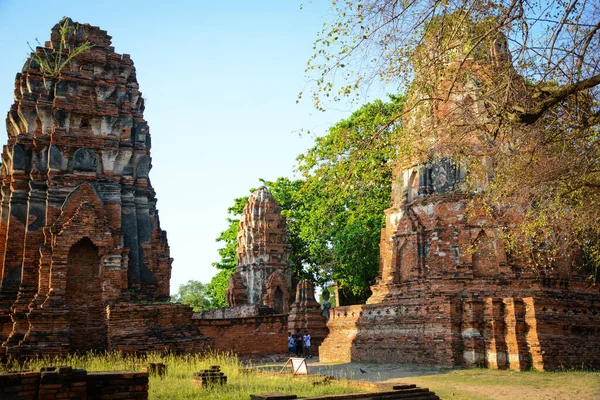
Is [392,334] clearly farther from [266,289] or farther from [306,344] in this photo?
[266,289]

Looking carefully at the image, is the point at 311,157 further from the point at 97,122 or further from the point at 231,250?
the point at 231,250

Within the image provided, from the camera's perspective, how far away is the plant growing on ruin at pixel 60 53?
55.0ft

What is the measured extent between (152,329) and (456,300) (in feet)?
25.2

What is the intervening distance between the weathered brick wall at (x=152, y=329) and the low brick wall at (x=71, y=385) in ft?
21.9

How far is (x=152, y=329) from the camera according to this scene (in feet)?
47.2

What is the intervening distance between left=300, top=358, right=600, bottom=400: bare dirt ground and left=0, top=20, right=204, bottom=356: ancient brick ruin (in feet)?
16.1

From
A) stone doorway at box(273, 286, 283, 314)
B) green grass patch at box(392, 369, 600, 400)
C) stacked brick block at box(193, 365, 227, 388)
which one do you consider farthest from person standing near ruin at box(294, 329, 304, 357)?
stacked brick block at box(193, 365, 227, 388)

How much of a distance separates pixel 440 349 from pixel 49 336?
945 centimetres

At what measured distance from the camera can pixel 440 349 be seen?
604 inches

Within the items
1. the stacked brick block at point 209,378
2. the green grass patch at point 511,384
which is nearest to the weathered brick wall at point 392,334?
the green grass patch at point 511,384

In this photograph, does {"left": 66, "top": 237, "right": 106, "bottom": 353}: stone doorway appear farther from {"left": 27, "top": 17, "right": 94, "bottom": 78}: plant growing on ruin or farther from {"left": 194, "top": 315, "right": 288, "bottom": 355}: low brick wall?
{"left": 27, "top": 17, "right": 94, "bottom": 78}: plant growing on ruin

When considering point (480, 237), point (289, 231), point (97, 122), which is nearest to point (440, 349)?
point (480, 237)

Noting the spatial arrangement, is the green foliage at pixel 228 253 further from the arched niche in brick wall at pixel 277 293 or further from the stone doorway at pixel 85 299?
the stone doorway at pixel 85 299

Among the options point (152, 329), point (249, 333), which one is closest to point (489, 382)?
point (152, 329)
